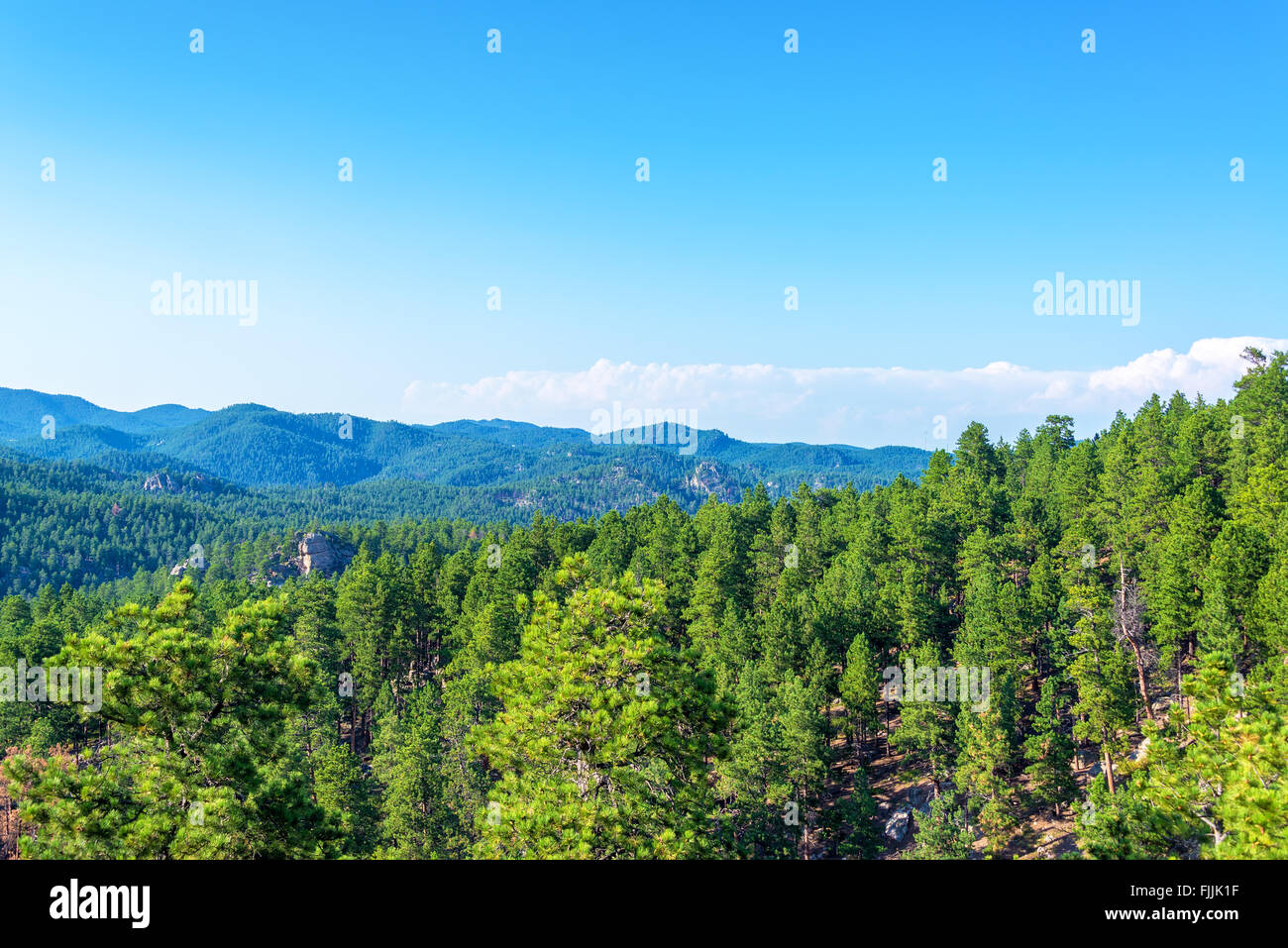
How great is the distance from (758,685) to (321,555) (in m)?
126

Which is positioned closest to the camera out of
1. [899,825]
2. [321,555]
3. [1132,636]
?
[1132,636]

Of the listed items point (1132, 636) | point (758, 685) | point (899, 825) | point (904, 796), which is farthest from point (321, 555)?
point (1132, 636)

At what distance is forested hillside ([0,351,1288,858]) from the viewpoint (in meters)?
16.2

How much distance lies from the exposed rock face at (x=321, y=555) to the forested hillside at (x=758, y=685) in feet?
216

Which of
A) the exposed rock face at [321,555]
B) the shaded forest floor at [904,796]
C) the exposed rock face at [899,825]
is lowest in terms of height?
the exposed rock face at [899,825]

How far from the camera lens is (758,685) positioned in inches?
1735

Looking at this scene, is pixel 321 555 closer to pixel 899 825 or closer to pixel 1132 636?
pixel 899 825

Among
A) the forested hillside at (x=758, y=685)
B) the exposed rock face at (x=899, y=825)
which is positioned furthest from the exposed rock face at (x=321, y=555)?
the exposed rock face at (x=899, y=825)

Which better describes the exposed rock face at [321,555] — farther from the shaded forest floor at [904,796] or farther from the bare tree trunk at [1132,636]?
the bare tree trunk at [1132,636]

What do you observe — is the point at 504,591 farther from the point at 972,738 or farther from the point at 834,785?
the point at 972,738

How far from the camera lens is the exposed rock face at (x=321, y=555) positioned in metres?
145

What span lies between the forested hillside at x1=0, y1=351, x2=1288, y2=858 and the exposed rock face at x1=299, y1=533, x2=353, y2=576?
216ft
